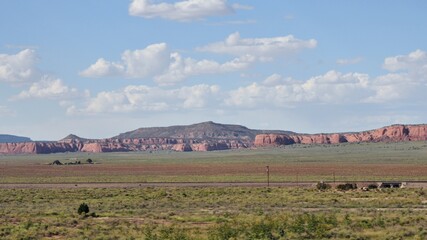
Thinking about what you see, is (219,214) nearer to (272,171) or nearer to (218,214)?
(218,214)

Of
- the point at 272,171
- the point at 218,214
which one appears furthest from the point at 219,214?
the point at 272,171

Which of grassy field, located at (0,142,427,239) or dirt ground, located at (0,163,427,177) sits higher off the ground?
dirt ground, located at (0,163,427,177)

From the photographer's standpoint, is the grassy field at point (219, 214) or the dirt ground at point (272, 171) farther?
the dirt ground at point (272, 171)

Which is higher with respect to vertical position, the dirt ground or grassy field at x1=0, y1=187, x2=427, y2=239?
the dirt ground

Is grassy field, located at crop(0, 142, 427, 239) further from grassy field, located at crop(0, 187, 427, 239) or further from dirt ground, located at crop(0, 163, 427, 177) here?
dirt ground, located at crop(0, 163, 427, 177)

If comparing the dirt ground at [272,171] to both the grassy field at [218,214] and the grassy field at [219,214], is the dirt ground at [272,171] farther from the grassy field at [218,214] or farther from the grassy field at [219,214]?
the grassy field at [219,214]

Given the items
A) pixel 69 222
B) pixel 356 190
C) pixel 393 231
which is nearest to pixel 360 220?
pixel 393 231

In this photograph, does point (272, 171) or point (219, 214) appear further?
point (272, 171)

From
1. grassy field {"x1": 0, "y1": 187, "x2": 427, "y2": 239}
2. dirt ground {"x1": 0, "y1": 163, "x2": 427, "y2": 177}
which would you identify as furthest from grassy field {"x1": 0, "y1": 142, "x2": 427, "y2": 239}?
dirt ground {"x1": 0, "y1": 163, "x2": 427, "y2": 177}

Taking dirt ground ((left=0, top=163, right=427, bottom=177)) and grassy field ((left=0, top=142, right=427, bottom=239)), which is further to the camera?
dirt ground ((left=0, top=163, right=427, bottom=177))

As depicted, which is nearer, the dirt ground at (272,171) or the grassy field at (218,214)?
the grassy field at (218,214)

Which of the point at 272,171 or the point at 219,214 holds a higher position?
the point at 272,171

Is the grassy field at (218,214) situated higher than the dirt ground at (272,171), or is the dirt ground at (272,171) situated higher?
the dirt ground at (272,171)

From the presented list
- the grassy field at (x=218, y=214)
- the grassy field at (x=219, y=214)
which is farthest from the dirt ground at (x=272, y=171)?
the grassy field at (x=219, y=214)
